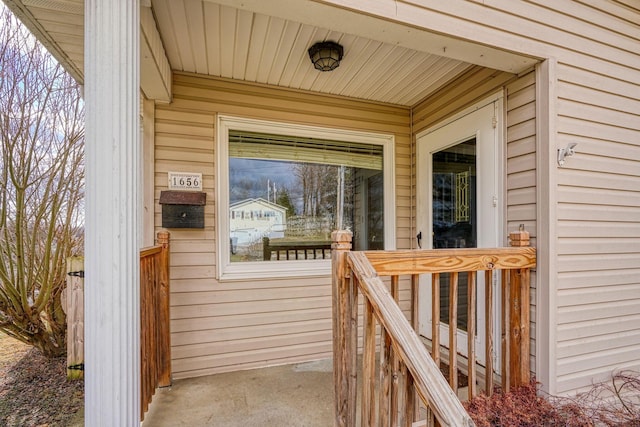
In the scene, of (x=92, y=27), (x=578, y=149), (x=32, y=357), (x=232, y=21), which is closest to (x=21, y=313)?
(x=32, y=357)

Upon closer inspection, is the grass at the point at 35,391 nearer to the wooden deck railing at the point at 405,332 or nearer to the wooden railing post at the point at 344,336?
the wooden railing post at the point at 344,336

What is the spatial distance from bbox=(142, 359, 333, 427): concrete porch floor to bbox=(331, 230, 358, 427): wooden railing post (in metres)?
0.69

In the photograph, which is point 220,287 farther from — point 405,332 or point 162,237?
point 405,332

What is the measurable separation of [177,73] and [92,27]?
146cm

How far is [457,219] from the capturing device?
111 inches

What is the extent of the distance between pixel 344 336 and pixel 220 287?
1.64 meters

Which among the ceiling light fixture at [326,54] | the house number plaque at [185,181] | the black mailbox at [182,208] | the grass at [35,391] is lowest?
the grass at [35,391]

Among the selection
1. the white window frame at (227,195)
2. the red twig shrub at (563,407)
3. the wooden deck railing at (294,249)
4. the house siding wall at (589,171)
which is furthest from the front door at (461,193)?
the wooden deck railing at (294,249)

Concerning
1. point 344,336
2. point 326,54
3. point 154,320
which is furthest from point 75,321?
point 326,54

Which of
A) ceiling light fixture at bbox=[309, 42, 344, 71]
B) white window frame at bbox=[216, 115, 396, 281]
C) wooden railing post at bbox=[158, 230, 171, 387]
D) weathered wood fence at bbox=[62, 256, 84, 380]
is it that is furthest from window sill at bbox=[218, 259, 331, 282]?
ceiling light fixture at bbox=[309, 42, 344, 71]

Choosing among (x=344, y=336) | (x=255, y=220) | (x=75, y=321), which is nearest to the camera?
(x=344, y=336)

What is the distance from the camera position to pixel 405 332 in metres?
1.14

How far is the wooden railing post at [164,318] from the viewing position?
7.70ft

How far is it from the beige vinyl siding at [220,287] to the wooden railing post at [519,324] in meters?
1.61
